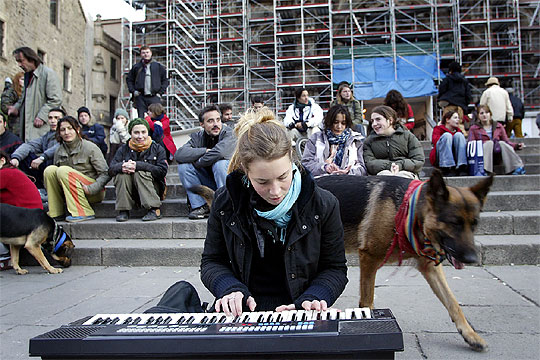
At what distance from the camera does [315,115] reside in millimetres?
8914

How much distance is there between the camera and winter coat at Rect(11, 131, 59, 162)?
7309 millimetres

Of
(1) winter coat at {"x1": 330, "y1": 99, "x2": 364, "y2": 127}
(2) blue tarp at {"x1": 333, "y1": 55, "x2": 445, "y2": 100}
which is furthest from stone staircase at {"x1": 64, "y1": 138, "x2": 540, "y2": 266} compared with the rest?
(2) blue tarp at {"x1": 333, "y1": 55, "x2": 445, "y2": 100}

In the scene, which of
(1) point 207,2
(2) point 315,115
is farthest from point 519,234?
(1) point 207,2

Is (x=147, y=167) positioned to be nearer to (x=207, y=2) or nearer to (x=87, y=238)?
(x=87, y=238)

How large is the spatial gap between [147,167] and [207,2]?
31.0 metres

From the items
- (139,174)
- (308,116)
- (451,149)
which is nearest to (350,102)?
(308,116)

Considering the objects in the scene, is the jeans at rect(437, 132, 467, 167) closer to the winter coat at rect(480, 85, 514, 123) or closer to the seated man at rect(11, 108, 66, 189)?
the winter coat at rect(480, 85, 514, 123)

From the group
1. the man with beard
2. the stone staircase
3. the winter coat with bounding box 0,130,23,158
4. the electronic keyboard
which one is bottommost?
the stone staircase

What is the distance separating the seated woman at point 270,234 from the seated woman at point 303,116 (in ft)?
21.5

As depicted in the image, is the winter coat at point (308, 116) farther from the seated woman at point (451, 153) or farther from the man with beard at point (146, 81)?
the man with beard at point (146, 81)

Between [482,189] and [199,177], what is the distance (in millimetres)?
4659

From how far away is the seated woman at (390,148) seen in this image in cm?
545

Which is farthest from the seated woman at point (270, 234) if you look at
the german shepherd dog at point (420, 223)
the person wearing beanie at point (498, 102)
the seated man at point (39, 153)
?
the person wearing beanie at point (498, 102)

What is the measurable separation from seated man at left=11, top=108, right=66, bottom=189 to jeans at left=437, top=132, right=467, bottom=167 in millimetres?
6638
